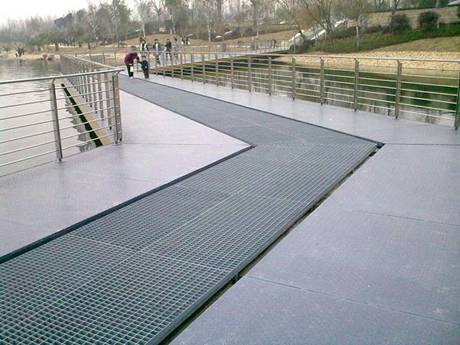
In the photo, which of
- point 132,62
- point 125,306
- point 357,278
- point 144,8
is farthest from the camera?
point 144,8

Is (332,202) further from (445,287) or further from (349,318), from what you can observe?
(349,318)

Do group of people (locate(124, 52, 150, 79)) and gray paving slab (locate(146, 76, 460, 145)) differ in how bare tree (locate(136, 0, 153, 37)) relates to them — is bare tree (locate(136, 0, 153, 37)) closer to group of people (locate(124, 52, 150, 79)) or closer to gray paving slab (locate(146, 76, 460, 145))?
group of people (locate(124, 52, 150, 79))

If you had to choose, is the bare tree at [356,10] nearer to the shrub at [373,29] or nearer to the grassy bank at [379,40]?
the shrub at [373,29]

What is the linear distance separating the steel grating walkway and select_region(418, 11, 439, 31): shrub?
110 ft

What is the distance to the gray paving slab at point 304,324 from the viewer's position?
2.28 metres

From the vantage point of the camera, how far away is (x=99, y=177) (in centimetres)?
501

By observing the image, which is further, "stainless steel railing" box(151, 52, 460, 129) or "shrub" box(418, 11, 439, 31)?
"shrub" box(418, 11, 439, 31)

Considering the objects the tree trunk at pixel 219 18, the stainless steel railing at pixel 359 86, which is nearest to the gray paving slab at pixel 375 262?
the stainless steel railing at pixel 359 86

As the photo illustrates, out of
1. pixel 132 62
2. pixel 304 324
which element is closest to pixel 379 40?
pixel 132 62

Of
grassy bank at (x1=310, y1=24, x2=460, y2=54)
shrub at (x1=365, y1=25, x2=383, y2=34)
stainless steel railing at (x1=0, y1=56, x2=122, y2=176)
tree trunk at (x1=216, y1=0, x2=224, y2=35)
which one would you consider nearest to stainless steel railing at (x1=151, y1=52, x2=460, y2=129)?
stainless steel railing at (x1=0, y1=56, x2=122, y2=176)

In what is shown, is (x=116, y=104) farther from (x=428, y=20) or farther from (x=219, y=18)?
(x=219, y=18)

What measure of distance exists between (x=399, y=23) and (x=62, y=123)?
31694 millimetres

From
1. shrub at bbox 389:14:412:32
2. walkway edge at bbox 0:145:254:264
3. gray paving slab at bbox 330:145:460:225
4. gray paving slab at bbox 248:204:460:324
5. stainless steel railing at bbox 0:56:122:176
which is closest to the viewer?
gray paving slab at bbox 248:204:460:324

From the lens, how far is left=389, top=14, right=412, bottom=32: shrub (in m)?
36.9
